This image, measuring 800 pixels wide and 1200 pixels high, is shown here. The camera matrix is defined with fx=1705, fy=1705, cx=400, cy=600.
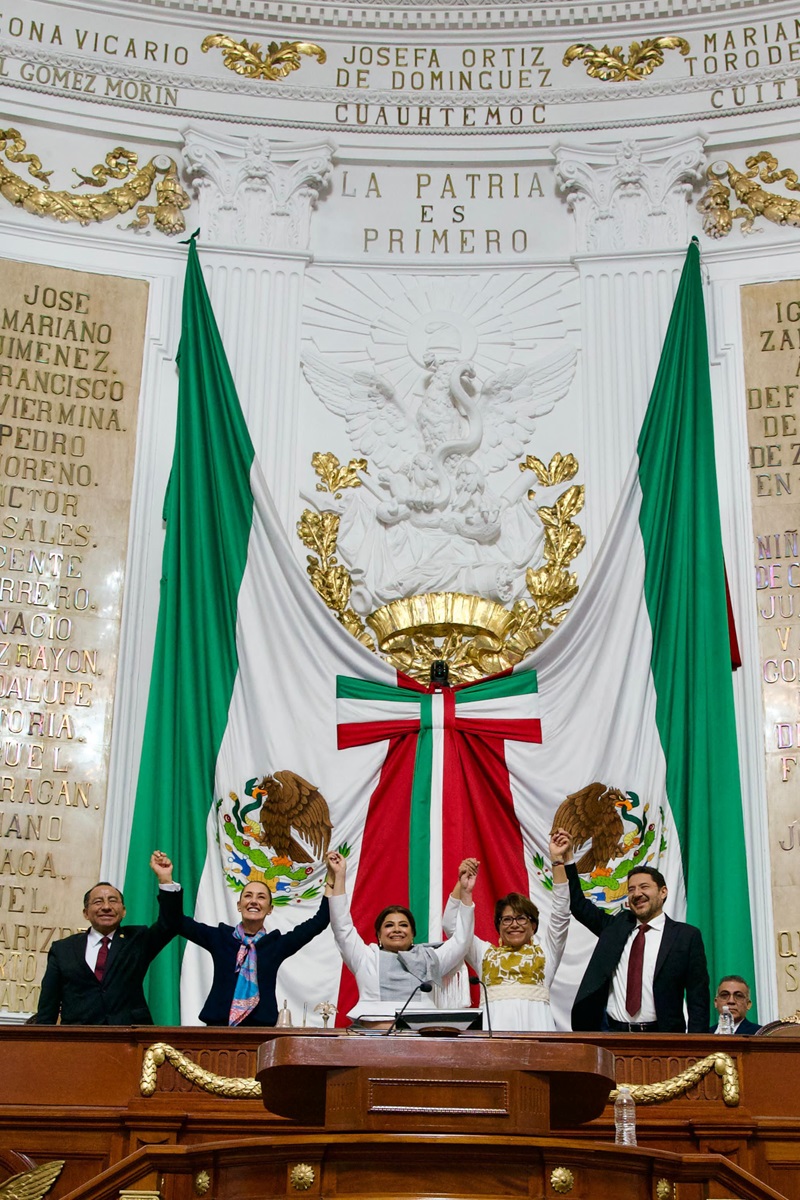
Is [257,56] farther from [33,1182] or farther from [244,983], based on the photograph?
[33,1182]

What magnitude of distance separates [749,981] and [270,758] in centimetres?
297

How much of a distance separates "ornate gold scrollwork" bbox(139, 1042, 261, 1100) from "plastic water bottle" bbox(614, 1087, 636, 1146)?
4.30ft

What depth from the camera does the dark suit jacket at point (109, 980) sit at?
23.6ft

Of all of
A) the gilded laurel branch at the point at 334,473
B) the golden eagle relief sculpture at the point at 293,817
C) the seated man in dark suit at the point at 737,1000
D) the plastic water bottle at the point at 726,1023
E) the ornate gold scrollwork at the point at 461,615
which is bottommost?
the plastic water bottle at the point at 726,1023

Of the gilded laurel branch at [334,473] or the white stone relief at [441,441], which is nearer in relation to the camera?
the white stone relief at [441,441]

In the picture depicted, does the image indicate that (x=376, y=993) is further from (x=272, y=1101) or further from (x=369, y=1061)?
(x=369, y=1061)

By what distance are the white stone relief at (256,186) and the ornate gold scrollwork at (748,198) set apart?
2.56 m

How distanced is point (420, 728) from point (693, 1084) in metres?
4.03

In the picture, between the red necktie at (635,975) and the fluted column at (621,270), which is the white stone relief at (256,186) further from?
the red necktie at (635,975)

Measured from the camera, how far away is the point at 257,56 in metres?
11.7

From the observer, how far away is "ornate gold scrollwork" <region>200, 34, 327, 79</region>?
11672 mm

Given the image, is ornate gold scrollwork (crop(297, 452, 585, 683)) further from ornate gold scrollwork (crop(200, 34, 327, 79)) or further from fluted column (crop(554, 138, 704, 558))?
ornate gold scrollwork (crop(200, 34, 327, 79))

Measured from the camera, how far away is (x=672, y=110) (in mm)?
11484

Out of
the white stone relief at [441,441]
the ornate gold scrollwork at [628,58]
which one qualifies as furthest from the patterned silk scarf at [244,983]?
the ornate gold scrollwork at [628,58]
